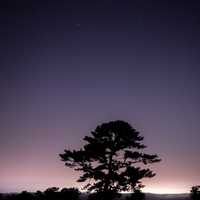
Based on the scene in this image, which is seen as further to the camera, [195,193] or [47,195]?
[195,193]

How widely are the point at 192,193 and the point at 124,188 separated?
5849 centimetres

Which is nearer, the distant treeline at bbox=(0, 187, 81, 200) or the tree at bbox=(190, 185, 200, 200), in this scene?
the distant treeline at bbox=(0, 187, 81, 200)

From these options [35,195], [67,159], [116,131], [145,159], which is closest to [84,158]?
[67,159]

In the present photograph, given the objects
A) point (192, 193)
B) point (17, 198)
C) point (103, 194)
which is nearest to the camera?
point (17, 198)

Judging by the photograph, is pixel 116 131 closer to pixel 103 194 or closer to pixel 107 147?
pixel 107 147

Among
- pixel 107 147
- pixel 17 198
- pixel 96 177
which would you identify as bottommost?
pixel 17 198

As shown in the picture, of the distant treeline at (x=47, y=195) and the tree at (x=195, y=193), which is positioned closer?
the distant treeline at (x=47, y=195)

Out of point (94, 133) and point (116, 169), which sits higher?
point (94, 133)

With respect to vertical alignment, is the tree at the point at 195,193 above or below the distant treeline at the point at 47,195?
above

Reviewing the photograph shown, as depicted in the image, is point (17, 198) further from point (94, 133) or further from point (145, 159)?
point (145, 159)

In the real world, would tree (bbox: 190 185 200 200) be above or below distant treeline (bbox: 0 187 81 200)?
above

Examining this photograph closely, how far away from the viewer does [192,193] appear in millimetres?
85938

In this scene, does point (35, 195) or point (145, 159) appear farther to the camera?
Result: point (145, 159)

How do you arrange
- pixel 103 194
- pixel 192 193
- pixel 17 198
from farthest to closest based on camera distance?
pixel 192 193 < pixel 103 194 < pixel 17 198
